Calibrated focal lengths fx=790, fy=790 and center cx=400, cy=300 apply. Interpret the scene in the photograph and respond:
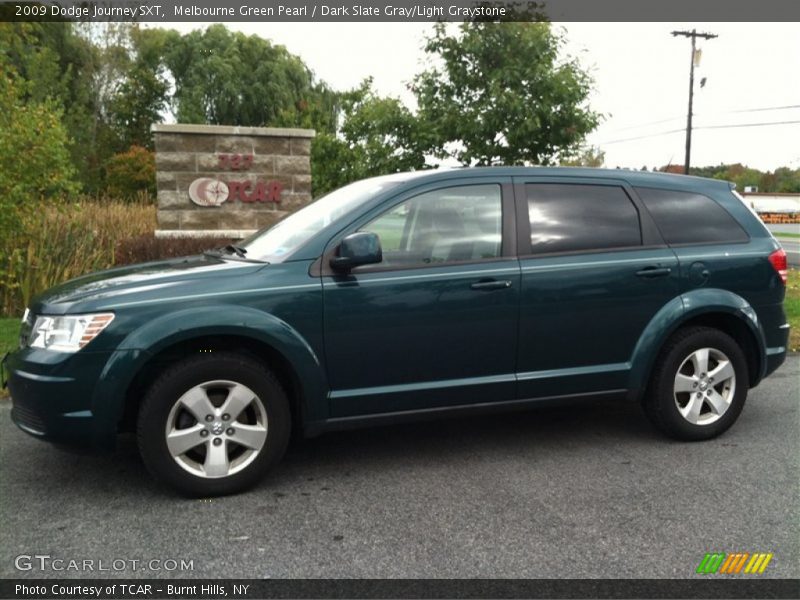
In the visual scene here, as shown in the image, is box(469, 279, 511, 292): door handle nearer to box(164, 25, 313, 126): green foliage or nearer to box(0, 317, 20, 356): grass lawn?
box(0, 317, 20, 356): grass lawn

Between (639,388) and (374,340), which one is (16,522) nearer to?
(374,340)

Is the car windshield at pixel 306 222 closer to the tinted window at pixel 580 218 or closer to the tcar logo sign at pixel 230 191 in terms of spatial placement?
the tinted window at pixel 580 218

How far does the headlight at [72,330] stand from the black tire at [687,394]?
3271mm

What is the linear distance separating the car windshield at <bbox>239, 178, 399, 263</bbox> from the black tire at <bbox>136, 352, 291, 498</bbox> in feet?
2.21

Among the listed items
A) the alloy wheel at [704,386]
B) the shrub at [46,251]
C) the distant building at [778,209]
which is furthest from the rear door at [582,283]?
the distant building at [778,209]

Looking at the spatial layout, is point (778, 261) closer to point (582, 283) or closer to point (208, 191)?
point (582, 283)

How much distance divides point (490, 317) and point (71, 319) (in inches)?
87.5

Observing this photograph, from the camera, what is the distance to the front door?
4.27 m

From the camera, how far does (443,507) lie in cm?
393

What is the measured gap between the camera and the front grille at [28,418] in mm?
3939

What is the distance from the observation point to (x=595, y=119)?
13.8 metres

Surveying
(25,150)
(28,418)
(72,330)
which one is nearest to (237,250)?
(72,330)

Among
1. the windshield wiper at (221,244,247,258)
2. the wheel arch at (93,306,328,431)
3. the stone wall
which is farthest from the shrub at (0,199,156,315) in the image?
the wheel arch at (93,306,328,431)

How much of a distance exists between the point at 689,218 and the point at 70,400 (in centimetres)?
390
